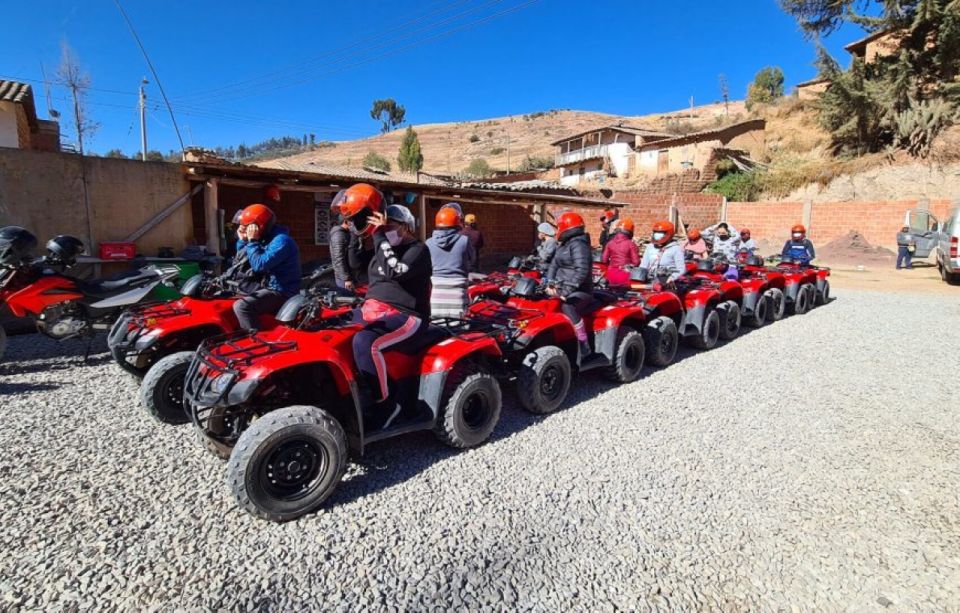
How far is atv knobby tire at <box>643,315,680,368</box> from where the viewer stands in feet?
19.1

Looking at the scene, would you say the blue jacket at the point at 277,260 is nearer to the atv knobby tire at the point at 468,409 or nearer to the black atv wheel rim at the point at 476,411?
the atv knobby tire at the point at 468,409

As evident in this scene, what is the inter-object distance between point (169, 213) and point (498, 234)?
31.4 feet

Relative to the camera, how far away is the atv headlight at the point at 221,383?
2.71 m

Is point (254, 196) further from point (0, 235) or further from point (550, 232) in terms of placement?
point (550, 232)

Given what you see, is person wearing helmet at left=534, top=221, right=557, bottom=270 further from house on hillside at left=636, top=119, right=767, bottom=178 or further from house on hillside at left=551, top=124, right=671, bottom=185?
house on hillside at left=551, top=124, right=671, bottom=185

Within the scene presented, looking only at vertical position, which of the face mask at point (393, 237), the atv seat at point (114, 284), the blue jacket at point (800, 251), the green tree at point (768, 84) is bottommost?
the atv seat at point (114, 284)

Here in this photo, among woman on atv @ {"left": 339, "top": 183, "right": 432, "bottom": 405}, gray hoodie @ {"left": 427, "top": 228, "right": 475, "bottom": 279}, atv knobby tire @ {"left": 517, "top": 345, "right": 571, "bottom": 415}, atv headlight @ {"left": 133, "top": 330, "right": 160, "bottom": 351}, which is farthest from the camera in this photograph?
gray hoodie @ {"left": 427, "top": 228, "right": 475, "bottom": 279}

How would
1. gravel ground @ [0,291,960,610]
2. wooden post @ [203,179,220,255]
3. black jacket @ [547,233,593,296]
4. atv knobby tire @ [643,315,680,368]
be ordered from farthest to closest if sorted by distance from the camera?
1. wooden post @ [203,179,220,255]
2. atv knobby tire @ [643,315,680,368]
3. black jacket @ [547,233,593,296]
4. gravel ground @ [0,291,960,610]

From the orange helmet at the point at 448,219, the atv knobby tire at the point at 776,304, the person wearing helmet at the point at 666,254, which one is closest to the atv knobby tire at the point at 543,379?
the orange helmet at the point at 448,219

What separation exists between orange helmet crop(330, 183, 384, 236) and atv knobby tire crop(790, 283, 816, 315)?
9.25 metres

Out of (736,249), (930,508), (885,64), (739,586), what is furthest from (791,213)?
(739,586)

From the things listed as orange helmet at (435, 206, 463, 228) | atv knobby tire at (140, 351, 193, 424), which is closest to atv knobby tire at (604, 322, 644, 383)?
orange helmet at (435, 206, 463, 228)

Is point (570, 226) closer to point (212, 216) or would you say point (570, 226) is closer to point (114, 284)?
point (114, 284)

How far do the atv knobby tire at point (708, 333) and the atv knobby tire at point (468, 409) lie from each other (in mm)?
4101
